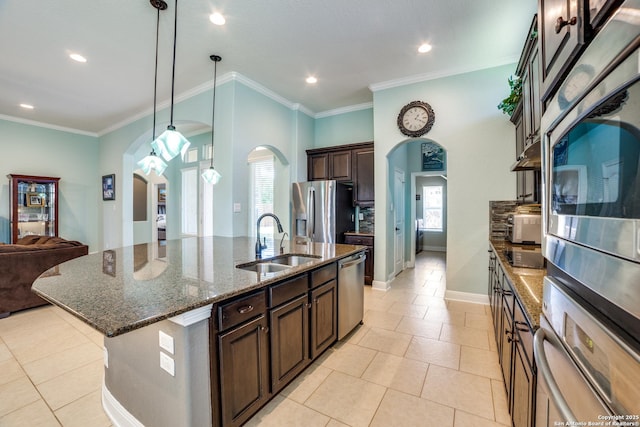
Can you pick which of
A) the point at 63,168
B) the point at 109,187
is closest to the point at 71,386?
the point at 109,187

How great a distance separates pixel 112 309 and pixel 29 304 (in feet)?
12.1

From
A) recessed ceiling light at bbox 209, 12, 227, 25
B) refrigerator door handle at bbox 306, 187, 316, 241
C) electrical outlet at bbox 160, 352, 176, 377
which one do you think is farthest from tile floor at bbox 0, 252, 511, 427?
recessed ceiling light at bbox 209, 12, 227, 25

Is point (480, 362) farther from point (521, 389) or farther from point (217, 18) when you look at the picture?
point (217, 18)

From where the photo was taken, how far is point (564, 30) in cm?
81

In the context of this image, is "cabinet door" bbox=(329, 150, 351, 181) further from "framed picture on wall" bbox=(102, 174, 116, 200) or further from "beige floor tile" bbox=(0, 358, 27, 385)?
"framed picture on wall" bbox=(102, 174, 116, 200)

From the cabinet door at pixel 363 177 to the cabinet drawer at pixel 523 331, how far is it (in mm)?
3244

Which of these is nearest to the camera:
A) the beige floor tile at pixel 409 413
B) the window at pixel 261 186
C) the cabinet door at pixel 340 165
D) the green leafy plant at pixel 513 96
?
the beige floor tile at pixel 409 413

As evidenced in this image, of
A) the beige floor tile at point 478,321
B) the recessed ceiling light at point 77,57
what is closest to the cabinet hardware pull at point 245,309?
the beige floor tile at point 478,321

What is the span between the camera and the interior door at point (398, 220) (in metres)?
4.89

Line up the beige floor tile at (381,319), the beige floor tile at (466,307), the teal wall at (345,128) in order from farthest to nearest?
the teal wall at (345,128) < the beige floor tile at (466,307) < the beige floor tile at (381,319)

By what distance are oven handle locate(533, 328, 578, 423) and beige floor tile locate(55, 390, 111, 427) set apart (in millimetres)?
2272

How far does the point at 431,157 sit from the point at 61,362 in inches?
260

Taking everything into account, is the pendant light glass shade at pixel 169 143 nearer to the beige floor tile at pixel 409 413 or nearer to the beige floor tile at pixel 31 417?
the beige floor tile at pixel 31 417

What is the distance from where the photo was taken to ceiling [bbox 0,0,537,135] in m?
2.61
